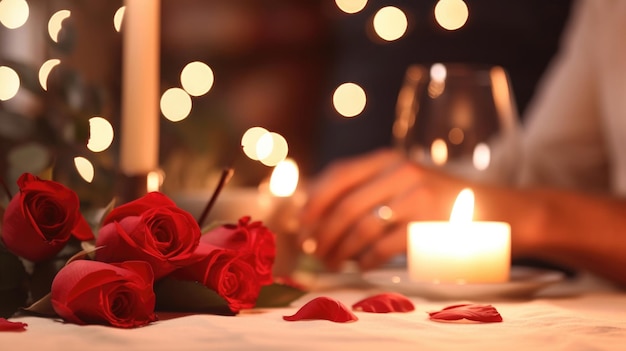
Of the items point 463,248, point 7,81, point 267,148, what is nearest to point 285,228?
point 463,248

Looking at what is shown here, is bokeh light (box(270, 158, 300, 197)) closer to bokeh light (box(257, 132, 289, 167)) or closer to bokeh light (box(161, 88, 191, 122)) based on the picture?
bokeh light (box(257, 132, 289, 167))

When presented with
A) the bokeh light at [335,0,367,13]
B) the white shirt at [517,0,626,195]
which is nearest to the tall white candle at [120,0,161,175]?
the white shirt at [517,0,626,195]

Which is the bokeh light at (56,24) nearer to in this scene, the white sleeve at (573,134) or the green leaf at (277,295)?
the green leaf at (277,295)

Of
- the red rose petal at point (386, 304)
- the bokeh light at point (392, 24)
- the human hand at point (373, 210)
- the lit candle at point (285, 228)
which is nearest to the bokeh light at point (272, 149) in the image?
the bokeh light at point (392, 24)

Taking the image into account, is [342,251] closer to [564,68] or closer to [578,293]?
[578,293]

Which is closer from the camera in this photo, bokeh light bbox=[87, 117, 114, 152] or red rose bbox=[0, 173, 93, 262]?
red rose bbox=[0, 173, 93, 262]

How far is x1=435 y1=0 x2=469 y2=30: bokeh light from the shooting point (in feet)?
6.55

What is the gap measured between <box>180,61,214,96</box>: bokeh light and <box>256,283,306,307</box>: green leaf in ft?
7.30

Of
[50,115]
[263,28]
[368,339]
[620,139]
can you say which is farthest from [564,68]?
[263,28]

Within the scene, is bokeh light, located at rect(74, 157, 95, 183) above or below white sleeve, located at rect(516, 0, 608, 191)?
below

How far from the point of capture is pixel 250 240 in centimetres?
52

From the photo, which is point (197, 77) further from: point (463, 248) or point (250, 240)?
point (250, 240)

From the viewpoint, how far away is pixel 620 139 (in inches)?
51.3

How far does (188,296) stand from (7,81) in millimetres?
254
